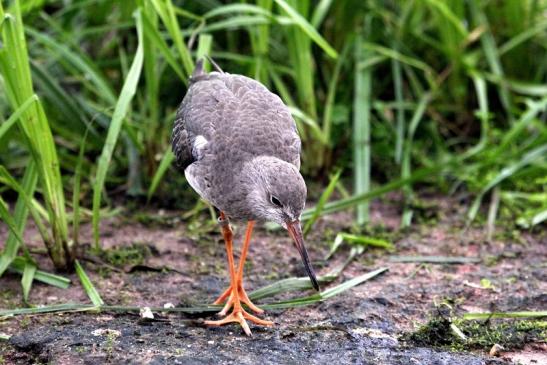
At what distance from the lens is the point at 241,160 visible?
4691mm

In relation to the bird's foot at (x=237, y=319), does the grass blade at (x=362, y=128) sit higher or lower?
higher

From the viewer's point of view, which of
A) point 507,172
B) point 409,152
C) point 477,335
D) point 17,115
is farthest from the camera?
point 409,152

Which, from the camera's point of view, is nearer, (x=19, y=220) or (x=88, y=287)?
(x=88, y=287)

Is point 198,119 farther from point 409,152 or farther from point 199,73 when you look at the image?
point 409,152

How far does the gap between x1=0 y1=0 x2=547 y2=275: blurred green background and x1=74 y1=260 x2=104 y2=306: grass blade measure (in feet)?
0.57

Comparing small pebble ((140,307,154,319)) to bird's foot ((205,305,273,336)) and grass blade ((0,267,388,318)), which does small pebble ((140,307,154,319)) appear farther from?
bird's foot ((205,305,273,336))

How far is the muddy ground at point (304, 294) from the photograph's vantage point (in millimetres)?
4133

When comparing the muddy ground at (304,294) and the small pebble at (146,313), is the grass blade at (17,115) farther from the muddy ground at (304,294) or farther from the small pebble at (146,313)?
the small pebble at (146,313)

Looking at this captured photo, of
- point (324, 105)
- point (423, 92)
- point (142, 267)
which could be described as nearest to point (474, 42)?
point (423, 92)

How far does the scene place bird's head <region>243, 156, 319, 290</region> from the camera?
14.4 ft

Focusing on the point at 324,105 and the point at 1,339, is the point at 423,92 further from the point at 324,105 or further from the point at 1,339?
the point at 1,339

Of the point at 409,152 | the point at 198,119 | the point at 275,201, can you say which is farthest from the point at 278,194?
the point at 409,152

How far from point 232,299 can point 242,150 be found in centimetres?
90

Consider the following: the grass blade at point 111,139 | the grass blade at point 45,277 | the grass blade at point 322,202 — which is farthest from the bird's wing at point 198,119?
Result: the grass blade at point 45,277
